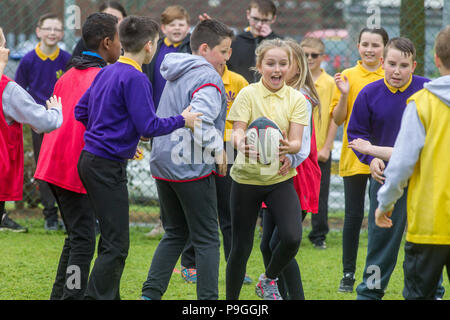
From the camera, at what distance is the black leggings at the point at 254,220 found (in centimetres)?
401

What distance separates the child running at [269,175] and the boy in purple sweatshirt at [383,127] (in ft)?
1.53

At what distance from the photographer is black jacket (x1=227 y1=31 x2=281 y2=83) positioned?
5.96 metres

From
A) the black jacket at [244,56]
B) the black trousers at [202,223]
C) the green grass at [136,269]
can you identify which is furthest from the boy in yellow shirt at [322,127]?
the black trousers at [202,223]

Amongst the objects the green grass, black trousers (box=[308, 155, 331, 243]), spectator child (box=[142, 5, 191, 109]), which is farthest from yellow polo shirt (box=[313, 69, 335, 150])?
spectator child (box=[142, 5, 191, 109])

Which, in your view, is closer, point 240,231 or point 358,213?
point 240,231

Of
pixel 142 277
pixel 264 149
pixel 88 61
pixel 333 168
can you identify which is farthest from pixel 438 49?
pixel 333 168

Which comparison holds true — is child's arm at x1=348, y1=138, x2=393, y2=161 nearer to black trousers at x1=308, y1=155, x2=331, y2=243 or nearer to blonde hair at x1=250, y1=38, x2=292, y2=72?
blonde hair at x1=250, y1=38, x2=292, y2=72

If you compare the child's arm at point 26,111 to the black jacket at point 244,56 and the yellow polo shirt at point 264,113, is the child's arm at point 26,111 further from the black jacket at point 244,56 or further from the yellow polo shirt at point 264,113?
the black jacket at point 244,56

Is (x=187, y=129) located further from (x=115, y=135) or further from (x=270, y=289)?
(x=270, y=289)

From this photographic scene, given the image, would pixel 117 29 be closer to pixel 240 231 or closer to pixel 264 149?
pixel 264 149

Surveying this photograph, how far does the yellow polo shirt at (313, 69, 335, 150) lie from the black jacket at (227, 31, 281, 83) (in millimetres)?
906

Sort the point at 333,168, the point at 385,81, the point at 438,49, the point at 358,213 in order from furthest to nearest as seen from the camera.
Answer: the point at 333,168 → the point at 358,213 → the point at 385,81 → the point at 438,49

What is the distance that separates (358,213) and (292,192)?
1229 mm

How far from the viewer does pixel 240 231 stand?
411 centimetres
